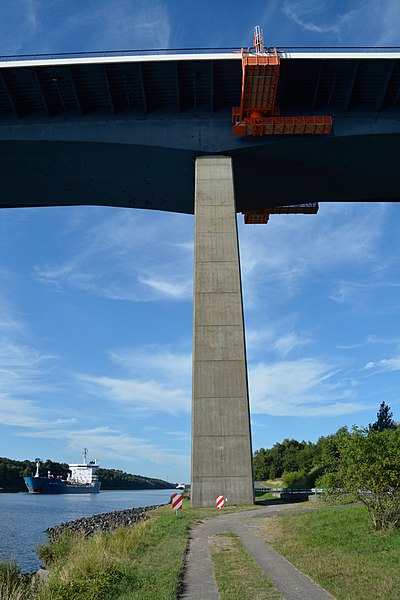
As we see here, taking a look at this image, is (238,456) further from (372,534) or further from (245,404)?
(372,534)

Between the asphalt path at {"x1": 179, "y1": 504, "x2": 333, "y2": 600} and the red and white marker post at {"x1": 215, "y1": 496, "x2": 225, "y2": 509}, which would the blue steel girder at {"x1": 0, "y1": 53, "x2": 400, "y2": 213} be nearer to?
the red and white marker post at {"x1": 215, "y1": 496, "x2": 225, "y2": 509}

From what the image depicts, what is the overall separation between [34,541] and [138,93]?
28.3 metres

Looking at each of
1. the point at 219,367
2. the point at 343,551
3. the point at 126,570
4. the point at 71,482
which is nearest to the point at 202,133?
the point at 219,367

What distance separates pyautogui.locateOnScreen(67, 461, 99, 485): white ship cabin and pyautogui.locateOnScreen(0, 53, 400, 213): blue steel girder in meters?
121

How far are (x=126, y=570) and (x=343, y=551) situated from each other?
5.03 meters

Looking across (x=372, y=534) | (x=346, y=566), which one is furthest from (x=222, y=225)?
(x=346, y=566)

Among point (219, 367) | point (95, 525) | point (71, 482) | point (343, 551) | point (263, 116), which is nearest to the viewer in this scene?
point (343, 551)

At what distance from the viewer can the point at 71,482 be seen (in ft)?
449

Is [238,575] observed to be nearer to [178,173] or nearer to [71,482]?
[178,173]

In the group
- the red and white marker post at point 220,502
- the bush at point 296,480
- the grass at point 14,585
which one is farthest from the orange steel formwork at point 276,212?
the grass at point 14,585

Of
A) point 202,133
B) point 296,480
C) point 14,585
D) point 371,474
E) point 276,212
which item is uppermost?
point 276,212

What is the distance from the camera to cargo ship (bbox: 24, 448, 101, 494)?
11673 centimetres

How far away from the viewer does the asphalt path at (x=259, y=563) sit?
798cm

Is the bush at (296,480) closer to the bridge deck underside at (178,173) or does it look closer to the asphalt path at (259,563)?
the bridge deck underside at (178,173)
